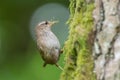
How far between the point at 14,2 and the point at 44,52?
6017mm

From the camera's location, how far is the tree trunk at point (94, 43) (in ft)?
12.8

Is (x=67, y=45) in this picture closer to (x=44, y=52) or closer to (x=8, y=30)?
(x=44, y=52)

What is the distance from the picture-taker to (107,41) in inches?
156

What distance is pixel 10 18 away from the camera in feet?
40.2

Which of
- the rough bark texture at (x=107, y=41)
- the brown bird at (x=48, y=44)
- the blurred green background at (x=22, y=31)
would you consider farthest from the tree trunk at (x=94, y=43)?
the blurred green background at (x=22, y=31)

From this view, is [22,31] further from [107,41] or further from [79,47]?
[107,41]

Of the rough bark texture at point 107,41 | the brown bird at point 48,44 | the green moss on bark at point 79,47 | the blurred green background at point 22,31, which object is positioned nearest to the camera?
the rough bark texture at point 107,41

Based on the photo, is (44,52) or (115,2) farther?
(44,52)

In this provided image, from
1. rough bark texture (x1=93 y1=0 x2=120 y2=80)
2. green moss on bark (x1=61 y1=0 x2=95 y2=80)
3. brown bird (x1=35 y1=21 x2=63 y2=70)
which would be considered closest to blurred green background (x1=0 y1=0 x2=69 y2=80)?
brown bird (x1=35 y1=21 x2=63 y2=70)

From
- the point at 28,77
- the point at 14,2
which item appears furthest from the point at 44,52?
the point at 14,2

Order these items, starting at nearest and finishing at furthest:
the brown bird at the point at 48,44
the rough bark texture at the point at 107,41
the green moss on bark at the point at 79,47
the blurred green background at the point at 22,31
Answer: the rough bark texture at the point at 107,41 → the green moss on bark at the point at 79,47 → the brown bird at the point at 48,44 → the blurred green background at the point at 22,31

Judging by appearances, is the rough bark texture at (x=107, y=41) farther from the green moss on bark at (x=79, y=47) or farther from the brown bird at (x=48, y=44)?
the brown bird at (x=48, y=44)

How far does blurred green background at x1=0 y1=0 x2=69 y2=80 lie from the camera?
9305 millimetres

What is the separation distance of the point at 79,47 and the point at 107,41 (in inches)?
13.0
